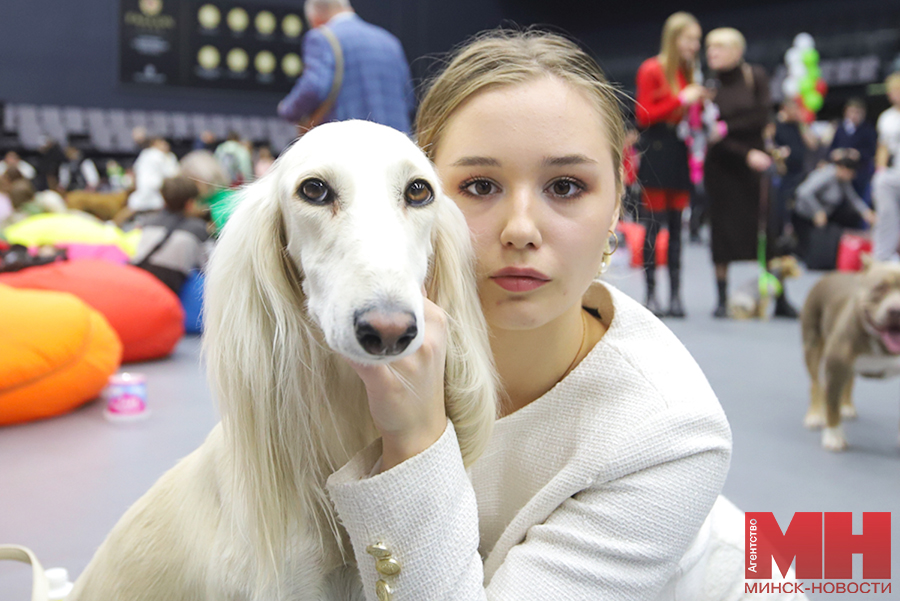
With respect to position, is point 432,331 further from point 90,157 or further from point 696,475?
point 90,157

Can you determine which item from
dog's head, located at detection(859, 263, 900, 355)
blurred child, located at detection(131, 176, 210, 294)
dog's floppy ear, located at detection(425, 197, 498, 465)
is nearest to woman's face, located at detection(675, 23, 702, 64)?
dog's head, located at detection(859, 263, 900, 355)

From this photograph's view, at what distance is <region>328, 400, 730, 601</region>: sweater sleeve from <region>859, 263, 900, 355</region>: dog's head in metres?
1.78

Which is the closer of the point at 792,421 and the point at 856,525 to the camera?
the point at 856,525

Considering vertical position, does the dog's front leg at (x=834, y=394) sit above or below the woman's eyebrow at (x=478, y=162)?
below

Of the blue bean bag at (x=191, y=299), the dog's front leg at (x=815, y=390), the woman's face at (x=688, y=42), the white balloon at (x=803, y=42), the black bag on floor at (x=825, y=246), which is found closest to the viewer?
the dog's front leg at (x=815, y=390)

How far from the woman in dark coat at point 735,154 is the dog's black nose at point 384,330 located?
4481 mm

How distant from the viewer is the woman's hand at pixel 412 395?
0.78 m

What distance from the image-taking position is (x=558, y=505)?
3.22 ft

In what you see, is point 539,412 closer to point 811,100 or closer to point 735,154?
point 735,154

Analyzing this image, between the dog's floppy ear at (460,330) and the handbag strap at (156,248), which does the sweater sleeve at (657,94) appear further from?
the dog's floppy ear at (460,330)

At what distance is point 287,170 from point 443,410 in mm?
344

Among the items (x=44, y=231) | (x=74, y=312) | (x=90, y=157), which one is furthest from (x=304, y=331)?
(x=90, y=157)

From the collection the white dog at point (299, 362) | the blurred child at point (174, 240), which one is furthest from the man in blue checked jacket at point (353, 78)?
the white dog at point (299, 362)

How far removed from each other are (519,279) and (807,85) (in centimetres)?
1167
